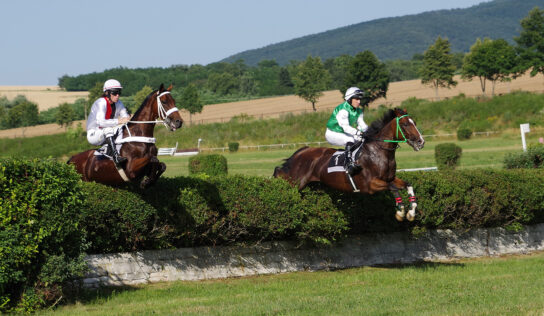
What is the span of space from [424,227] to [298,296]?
4.61 m

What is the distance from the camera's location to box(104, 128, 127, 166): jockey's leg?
10.7 metres

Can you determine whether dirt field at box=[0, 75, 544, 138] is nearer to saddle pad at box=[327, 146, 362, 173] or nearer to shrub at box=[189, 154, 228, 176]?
shrub at box=[189, 154, 228, 176]

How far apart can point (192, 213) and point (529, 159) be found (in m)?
13.5

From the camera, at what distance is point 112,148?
1103 centimetres

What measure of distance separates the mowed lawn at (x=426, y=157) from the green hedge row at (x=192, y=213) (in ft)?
53.1

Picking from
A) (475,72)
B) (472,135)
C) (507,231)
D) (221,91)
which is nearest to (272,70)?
(221,91)

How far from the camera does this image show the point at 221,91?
443ft

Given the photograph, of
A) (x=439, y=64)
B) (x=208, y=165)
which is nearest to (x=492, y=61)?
(x=439, y=64)

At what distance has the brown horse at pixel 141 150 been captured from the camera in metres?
10.7

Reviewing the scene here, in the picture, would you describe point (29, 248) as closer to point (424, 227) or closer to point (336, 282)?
point (336, 282)

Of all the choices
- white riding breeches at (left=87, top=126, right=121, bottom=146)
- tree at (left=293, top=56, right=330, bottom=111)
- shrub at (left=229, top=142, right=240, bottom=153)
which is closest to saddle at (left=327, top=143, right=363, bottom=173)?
white riding breeches at (left=87, top=126, right=121, bottom=146)

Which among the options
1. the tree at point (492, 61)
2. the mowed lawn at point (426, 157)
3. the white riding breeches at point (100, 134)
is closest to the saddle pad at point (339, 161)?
the white riding breeches at point (100, 134)

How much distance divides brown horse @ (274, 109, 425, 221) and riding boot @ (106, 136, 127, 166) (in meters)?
3.66

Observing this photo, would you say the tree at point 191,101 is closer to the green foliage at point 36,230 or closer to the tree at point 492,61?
the tree at point 492,61
